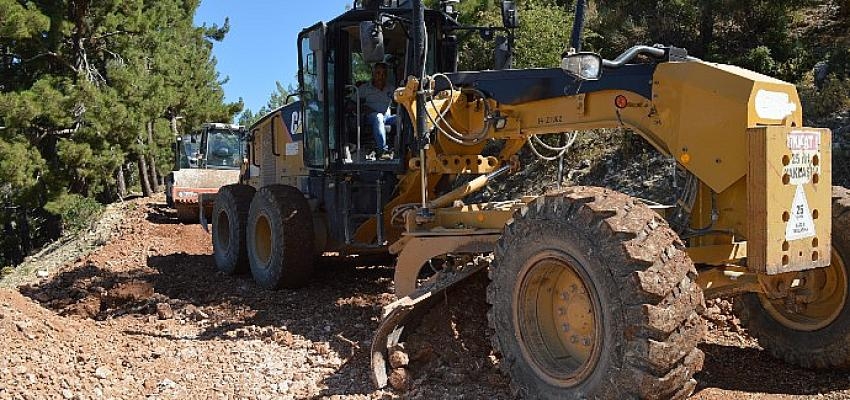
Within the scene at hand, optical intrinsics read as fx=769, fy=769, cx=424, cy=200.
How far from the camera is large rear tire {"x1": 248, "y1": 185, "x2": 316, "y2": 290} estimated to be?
27.7 feet

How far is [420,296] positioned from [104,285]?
618 cm

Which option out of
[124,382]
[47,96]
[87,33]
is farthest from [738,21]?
[87,33]

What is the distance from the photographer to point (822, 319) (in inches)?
198

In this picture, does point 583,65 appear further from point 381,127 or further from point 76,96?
point 76,96

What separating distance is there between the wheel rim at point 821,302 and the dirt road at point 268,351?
0.32m

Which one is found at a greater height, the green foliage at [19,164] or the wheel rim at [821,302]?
the green foliage at [19,164]

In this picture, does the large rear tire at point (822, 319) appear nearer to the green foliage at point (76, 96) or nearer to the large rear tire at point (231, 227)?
the large rear tire at point (231, 227)

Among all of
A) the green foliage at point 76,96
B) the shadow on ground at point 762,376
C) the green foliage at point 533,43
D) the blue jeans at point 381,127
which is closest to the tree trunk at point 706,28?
the green foliage at point 533,43

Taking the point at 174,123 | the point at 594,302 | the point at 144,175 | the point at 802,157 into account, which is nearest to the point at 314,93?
the point at 594,302

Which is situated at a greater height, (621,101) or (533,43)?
(533,43)

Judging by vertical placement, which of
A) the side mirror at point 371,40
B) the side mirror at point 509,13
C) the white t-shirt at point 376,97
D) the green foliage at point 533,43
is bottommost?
the white t-shirt at point 376,97

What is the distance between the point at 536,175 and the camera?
41.8ft

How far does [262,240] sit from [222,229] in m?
1.56

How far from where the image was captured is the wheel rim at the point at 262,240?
30.3ft
